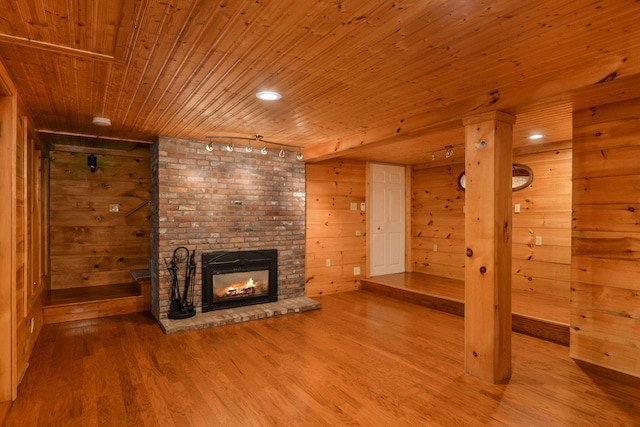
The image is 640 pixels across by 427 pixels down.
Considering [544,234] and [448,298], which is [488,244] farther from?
[544,234]

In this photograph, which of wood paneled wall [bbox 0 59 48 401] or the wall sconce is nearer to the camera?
wood paneled wall [bbox 0 59 48 401]

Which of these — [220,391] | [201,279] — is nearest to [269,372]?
[220,391]

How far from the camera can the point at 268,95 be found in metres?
2.82

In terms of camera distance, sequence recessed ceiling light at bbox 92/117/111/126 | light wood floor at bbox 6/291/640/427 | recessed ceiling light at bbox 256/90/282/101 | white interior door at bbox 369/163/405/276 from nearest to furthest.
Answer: light wood floor at bbox 6/291/640/427 → recessed ceiling light at bbox 256/90/282/101 → recessed ceiling light at bbox 92/117/111/126 → white interior door at bbox 369/163/405/276

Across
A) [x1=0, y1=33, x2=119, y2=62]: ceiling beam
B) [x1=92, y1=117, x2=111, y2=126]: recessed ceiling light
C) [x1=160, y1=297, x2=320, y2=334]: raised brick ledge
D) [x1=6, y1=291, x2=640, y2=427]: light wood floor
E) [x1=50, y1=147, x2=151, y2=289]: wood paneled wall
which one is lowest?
[x1=6, y1=291, x2=640, y2=427]: light wood floor

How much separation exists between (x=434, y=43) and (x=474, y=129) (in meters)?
1.15

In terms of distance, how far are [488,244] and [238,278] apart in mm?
3344

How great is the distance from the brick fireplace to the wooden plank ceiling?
1095 millimetres

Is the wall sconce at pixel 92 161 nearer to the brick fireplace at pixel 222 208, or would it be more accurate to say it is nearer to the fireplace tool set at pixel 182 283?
the brick fireplace at pixel 222 208

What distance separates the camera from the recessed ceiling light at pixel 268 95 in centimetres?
276

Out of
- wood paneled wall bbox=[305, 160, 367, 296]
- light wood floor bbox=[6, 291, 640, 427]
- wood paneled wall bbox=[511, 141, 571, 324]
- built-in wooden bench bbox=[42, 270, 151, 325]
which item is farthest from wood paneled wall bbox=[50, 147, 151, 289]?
wood paneled wall bbox=[511, 141, 571, 324]

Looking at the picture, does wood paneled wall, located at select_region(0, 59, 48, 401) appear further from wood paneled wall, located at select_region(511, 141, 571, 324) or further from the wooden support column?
wood paneled wall, located at select_region(511, 141, 571, 324)

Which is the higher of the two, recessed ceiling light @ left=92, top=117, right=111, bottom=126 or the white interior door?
recessed ceiling light @ left=92, top=117, right=111, bottom=126

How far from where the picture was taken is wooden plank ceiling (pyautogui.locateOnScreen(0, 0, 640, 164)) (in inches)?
65.8
